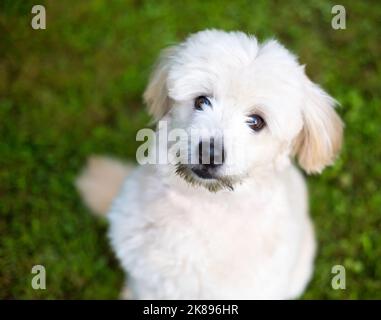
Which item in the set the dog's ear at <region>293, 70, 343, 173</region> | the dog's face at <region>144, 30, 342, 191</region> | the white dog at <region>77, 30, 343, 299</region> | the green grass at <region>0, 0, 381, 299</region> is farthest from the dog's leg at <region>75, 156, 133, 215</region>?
the dog's ear at <region>293, 70, 343, 173</region>

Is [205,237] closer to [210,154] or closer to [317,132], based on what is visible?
[210,154]

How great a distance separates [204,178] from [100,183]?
1256 mm

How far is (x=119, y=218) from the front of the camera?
3070mm

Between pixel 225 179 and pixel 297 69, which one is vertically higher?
pixel 297 69

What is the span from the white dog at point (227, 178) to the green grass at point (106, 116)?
679 millimetres

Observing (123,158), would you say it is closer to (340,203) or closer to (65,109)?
(65,109)

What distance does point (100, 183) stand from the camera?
3.63 meters

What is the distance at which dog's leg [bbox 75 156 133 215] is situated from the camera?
362 centimetres

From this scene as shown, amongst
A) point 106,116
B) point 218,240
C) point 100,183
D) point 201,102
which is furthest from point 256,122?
point 106,116

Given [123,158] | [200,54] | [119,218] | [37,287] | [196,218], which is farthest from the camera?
[123,158]

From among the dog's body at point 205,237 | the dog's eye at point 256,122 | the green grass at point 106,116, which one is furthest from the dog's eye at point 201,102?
the green grass at point 106,116

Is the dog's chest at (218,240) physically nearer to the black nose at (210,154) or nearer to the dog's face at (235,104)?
the dog's face at (235,104)
